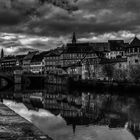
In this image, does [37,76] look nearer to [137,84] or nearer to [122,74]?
[122,74]

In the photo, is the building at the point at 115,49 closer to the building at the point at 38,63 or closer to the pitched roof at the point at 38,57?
the building at the point at 38,63

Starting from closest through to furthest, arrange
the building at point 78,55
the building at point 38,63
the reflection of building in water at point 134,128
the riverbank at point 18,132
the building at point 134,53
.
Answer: the riverbank at point 18,132 → the reflection of building in water at point 134,128 → the building at point 134,53 → the building at point 78,55 → the building at point 38,63

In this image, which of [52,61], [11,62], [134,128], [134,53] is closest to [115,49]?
[52,61]

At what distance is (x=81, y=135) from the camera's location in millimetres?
13680

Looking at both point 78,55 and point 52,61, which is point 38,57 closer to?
point 52,61

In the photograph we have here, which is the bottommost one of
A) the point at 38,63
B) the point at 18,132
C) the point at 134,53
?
the point at 18,132

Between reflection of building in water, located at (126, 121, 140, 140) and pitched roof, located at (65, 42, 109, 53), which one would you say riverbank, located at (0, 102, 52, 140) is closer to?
reflection of building in water, located at (126, 121, 140, 140)

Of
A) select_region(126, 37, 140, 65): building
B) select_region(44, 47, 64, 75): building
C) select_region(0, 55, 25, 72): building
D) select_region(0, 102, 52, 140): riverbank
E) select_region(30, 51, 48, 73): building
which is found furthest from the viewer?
select_region(0, 55, 25, 72): building

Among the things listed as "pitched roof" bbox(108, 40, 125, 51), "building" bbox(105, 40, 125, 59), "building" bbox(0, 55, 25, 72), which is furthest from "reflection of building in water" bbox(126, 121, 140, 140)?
"building" bbox(0, 55, 25, 72)

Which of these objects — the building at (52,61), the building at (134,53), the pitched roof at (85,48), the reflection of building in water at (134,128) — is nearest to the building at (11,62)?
the building at (52,61)

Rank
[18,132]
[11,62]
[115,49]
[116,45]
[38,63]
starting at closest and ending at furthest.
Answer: [18,132] < [115,49] < [116,45] < [38,63] < [11,62]

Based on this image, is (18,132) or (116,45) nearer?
(18,132)

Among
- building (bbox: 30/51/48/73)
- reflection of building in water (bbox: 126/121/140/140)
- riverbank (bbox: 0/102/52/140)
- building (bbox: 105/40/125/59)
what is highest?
building (bbox: 105/40/125/59)

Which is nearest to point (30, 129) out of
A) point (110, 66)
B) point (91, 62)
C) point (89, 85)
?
point (89, 85)
